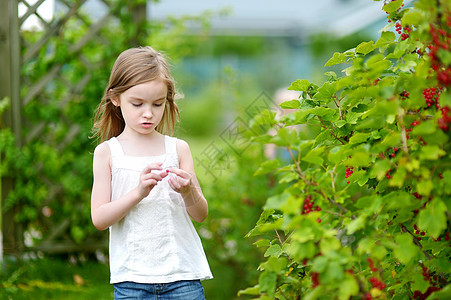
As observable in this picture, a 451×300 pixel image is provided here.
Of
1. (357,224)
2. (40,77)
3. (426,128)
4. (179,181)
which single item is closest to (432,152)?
(426,128)

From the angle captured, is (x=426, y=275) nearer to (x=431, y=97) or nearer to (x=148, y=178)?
(x=431, y=97)

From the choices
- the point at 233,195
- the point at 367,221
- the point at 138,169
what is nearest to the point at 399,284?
the point at 367,221

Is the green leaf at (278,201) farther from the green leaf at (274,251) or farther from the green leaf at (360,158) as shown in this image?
the green leaf at (274,251)

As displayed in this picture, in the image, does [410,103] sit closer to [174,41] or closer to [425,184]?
[425,184]

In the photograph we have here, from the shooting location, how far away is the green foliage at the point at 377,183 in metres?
1.12

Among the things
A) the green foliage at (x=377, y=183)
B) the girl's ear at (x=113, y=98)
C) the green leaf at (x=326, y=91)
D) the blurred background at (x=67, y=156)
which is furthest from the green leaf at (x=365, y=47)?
the blurred background at (x=67, y=156)

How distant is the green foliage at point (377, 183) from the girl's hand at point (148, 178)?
32 cm

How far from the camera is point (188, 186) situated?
64.3 inches

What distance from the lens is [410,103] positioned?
1.26 m

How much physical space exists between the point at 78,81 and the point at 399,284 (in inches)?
114

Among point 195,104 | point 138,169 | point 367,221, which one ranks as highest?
point 195,104

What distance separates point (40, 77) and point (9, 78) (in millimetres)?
193

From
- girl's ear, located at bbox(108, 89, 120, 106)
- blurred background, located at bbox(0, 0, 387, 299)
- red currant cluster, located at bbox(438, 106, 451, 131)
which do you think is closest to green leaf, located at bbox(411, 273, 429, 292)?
red currant cluster, located at bbox(438, 106, 451, 131)

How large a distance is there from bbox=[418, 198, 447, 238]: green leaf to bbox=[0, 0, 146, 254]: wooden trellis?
115 inches
